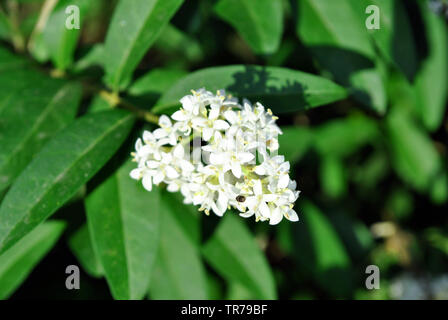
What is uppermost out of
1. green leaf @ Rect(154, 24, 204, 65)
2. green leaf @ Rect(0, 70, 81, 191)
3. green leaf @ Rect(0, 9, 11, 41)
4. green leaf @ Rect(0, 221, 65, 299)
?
green leaf @ Rect(0, 9, 11, 41)

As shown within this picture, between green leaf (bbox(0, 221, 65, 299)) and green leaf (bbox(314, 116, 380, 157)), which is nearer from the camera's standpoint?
green leaf (bbox(0, 221, 65, 299))

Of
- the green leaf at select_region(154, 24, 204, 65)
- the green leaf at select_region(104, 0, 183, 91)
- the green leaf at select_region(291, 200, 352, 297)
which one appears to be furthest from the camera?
the green leaf at select_region(154, 24, 204, 65)

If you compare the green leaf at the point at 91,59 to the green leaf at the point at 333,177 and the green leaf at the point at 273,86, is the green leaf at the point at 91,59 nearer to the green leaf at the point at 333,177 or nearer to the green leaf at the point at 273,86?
the green leaf at the point at 273,86

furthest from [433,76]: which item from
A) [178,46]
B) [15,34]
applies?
[15,34]

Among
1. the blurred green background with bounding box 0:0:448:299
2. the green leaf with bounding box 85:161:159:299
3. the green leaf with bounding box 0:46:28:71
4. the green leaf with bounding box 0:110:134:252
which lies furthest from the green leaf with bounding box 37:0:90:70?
the green leaf with bounding box 85:161:159:299

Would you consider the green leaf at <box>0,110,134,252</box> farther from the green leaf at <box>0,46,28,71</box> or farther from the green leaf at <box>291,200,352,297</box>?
the green leaf at <box>291,200,352,297</box>

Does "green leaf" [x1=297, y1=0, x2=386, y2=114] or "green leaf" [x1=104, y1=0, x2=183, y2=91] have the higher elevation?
"green leaf" [x1=104, y1=0, x2=183, y2=91]

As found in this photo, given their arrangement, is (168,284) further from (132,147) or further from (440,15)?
(440,15)

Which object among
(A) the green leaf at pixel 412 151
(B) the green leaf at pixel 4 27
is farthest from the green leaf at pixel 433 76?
(B) the green leaf at pixel 4 27

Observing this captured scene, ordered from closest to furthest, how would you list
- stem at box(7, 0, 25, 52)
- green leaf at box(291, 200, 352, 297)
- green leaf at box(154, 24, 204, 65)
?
stem at box(7, 0, 25, 52), green leaf at box(291, 200, 352, 297), green leaf at box(154, 24, 204, 65)
